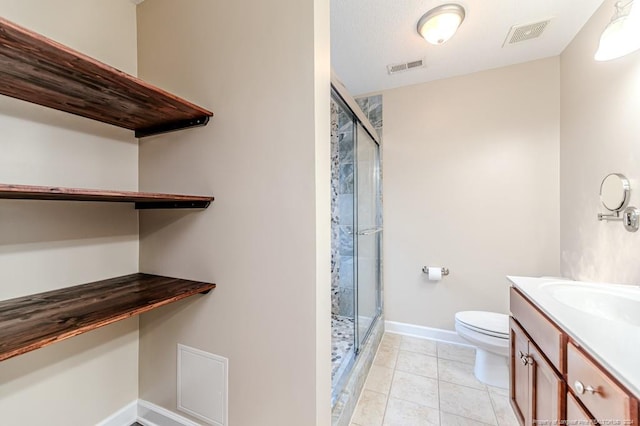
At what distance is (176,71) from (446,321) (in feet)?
9.08

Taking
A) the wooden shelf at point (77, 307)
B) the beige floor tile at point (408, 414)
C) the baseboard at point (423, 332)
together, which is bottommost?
the beige floor tile at point (408, 414)

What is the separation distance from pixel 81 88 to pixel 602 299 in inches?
91.4

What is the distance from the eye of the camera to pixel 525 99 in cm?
212

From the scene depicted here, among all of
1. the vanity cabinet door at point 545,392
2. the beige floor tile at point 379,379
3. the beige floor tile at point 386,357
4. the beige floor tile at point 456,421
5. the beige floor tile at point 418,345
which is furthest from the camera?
the beige floor tile at point 418,345

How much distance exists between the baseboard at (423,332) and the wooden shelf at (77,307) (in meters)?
1.97

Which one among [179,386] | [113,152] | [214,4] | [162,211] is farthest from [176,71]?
[179,386]

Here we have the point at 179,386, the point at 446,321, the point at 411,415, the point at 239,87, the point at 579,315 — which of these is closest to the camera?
the point at 579,315

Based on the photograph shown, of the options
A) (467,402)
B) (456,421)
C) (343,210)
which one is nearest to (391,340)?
(467,402)

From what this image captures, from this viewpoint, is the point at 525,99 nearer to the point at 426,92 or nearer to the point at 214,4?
the point at 426,92

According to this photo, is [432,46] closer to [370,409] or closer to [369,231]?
[369,231]

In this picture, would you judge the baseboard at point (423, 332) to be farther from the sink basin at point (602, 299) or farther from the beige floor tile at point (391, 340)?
the sink basin at point (602, 299)

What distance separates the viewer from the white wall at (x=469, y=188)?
2.09 metres

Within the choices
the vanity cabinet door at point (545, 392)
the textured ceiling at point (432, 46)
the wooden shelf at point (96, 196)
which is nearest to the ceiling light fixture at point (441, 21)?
the textured ceiling at point (432, 46)

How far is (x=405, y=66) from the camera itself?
218 centimetres
